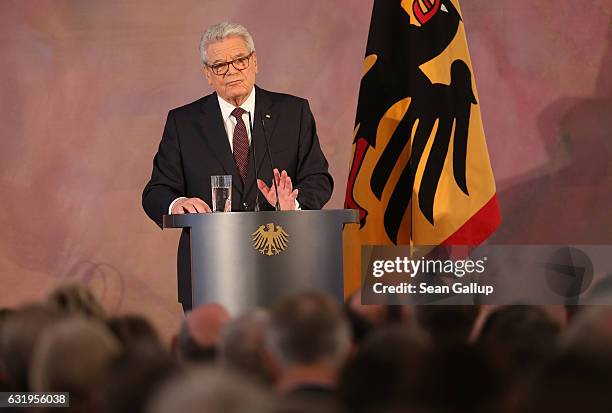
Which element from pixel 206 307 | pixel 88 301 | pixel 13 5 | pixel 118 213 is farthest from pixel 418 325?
pixel 13 5

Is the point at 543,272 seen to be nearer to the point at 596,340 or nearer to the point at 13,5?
the point at 596,340

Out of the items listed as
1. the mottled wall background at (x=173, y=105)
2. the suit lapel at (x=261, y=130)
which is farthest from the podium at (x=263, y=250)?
the mottled wall background at (x=173, y=105)

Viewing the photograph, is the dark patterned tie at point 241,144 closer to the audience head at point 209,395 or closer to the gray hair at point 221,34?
the gray hair at point 221,34

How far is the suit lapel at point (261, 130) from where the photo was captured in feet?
10.3

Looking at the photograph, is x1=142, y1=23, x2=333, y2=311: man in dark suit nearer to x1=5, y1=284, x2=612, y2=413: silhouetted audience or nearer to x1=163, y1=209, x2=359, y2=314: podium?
x1=163, y1=209, x2=359, y2=314: podium

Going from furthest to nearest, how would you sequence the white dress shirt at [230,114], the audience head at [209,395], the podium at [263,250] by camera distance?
the white dress shirt at [230,114] → the podium at [263,250] → the audience head at [209,395]

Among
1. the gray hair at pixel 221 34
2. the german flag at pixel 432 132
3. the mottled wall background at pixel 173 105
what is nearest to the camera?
the gray hair at pixel 221 34

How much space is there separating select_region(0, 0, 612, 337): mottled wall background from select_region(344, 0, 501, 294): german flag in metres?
1.95

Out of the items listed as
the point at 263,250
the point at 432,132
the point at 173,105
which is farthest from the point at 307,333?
the point at 173,105

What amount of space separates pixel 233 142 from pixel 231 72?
10.4 inches

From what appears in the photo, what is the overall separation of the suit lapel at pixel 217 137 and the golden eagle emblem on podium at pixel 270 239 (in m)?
0.80

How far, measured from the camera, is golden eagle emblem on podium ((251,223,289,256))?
2.30 meters

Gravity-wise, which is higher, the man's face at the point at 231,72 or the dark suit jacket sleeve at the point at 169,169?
the man's face at the point at 231,72

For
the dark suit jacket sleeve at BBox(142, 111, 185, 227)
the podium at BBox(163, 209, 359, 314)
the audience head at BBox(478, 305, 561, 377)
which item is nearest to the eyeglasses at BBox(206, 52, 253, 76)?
the dark suit jacket sleeve at BBox(142, 111, 185, 227)
